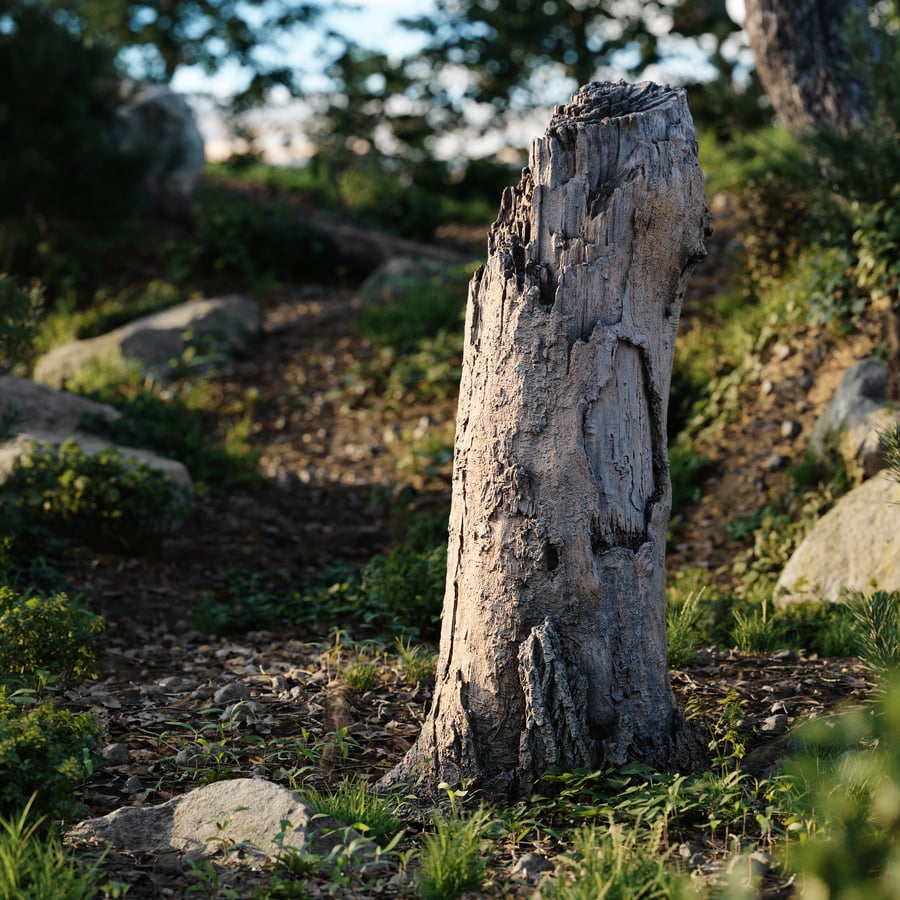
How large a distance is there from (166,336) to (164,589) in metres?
4.87

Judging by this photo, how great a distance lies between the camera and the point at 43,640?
13.7 feet

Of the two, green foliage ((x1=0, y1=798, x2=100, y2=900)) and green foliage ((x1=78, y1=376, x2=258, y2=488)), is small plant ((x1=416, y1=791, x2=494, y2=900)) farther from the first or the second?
green foliage ((x1=78, y1=376, x2=258, y2=488))

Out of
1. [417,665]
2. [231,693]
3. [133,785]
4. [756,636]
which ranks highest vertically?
[756,636]

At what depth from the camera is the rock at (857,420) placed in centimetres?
614

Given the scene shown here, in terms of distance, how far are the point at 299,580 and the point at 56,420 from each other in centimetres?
246

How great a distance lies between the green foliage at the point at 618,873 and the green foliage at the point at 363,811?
54 cm

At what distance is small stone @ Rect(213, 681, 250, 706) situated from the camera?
4.27 m

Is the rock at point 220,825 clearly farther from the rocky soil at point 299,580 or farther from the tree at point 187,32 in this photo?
the tree at point 187,32

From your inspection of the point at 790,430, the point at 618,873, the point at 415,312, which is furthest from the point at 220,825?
the point at 415,312

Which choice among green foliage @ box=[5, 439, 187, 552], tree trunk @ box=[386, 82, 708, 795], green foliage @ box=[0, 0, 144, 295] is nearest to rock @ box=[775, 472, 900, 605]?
tree trunk @ box=[386, 82, 708, 795]

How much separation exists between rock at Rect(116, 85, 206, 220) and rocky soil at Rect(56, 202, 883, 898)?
4423 millimetres

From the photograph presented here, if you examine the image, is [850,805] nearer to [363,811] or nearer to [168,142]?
[363,811]

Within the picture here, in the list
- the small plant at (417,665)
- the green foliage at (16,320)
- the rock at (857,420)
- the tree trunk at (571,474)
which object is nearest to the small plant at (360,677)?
the small plant at (417,665)

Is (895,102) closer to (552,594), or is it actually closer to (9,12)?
(552,594)
